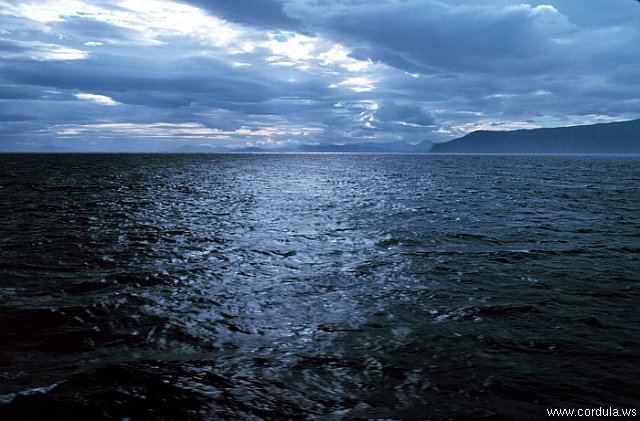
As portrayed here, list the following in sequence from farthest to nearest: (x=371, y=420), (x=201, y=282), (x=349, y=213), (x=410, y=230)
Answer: (x=349, y=213) → (x=410, y=230) → (x=201, y=282) → (x=371, y=420)

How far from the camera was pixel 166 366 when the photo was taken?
7.57m

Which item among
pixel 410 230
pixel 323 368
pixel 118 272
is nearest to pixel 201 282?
pixel 118 272

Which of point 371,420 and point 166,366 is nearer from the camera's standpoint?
point 371,420

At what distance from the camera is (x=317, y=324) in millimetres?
9648

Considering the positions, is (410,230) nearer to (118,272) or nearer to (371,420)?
(118,272)

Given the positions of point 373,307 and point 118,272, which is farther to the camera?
point 118,272

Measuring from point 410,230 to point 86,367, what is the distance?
17.2 metres

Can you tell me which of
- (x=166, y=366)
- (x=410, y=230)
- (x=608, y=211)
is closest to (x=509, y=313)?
(x=166, y=366)

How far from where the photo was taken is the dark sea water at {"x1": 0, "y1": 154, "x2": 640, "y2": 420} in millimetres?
6465

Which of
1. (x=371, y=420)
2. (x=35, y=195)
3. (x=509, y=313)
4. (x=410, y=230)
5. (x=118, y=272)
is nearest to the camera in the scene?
(x=371, y=420)

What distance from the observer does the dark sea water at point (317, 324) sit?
21.2 ft

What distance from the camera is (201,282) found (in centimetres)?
1295

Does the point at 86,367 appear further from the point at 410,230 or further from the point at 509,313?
the point at 410,230

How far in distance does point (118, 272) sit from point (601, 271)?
1634 centimetres
